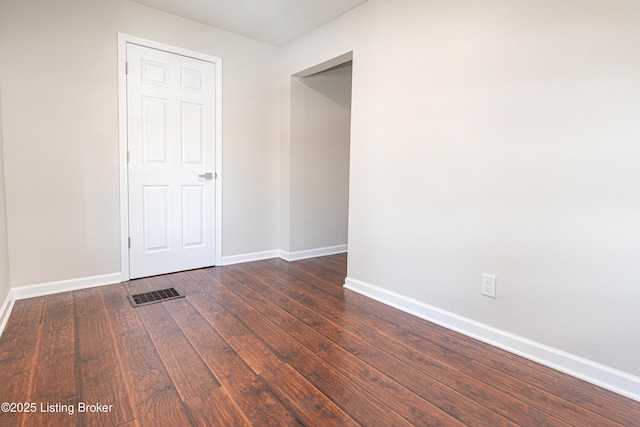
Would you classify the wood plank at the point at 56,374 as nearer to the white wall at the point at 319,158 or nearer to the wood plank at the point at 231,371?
the wood plank at the point at 231,371

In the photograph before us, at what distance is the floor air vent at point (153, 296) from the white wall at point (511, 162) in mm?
1628

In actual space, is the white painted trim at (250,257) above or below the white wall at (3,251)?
below

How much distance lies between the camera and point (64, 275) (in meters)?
2.73

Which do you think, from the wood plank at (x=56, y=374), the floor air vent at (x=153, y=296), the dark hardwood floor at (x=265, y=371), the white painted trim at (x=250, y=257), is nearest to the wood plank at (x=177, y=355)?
the dark hardwood floor at (x=265, y=371)

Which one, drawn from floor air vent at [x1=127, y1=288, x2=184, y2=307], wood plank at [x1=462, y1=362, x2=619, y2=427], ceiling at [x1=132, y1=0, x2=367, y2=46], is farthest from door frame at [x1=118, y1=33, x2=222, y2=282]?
wood plank at [x1=462, y1=362, x2=619, y2=427]

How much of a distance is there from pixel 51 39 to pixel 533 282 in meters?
3.70

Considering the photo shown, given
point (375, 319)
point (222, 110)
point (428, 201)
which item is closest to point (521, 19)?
point (428, 201)

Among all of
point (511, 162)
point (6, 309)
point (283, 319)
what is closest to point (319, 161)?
point (283, 319)

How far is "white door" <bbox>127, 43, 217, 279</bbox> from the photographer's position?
3.00 m

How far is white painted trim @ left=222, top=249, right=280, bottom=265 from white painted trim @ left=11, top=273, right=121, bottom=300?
104cm

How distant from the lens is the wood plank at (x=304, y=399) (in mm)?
1351

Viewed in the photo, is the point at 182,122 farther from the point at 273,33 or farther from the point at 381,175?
the point at 381,175

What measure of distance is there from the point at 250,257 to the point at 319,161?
4.58ft

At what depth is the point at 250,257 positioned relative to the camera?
12.6ft
